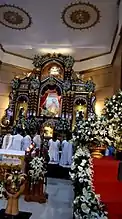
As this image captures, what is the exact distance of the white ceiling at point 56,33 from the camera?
26.8 feet

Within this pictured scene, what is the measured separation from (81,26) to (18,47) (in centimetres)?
389

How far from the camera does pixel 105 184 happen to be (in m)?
3.20

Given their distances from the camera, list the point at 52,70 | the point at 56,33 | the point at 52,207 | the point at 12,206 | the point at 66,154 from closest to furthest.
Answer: the point at 12,206 < the point at 52,207 < the point at 66,154 < the point at 56,33 < the point at 52,70

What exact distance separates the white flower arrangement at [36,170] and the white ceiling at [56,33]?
5.67 meters

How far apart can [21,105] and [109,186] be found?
9.95 m

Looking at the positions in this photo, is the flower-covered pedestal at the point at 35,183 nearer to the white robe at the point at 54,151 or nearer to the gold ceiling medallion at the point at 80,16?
the white robe at the point at 54,151

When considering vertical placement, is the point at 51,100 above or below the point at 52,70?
below

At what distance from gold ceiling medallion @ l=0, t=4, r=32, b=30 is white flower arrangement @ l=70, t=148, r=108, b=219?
701 cm

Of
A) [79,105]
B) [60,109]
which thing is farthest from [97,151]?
[79,105]

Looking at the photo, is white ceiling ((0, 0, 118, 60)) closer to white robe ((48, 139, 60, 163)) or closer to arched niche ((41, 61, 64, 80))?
arched niche ((41, 61, 64, 80))

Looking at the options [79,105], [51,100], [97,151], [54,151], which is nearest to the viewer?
[97,151]

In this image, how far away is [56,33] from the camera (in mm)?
9961

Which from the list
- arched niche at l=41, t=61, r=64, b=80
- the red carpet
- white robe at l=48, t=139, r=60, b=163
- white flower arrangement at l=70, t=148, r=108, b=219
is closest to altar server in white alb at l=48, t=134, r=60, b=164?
white robe at l=48, t=139, r=60, b=163

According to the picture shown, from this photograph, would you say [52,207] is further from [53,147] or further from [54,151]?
[53,147]
